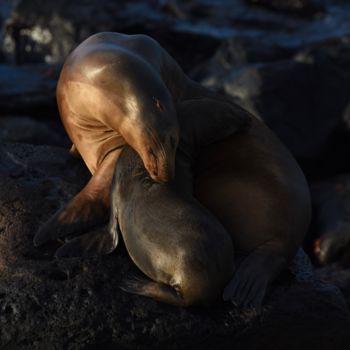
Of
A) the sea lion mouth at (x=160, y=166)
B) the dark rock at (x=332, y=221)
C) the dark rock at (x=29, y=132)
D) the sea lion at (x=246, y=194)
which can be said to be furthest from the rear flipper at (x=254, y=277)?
the dark rock at (x=29, y=132)

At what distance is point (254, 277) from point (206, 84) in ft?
25.9

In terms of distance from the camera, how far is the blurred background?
972 cm

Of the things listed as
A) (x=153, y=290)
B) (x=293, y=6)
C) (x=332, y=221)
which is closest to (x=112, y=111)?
(x=153, y=290)

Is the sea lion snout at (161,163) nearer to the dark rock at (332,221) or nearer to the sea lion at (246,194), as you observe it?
the sea lion at (246,194)

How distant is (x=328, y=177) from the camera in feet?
33.4

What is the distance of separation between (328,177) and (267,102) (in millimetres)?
1112

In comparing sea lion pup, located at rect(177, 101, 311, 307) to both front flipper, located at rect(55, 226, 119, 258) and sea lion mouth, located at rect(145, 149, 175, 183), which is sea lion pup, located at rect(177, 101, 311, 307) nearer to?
sea lion mouth, located at rect(145, 149, 175, 183)

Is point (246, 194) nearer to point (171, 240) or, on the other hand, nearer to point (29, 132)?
point (171, 240)

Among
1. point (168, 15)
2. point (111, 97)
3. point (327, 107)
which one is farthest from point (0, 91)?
point (168, 15)

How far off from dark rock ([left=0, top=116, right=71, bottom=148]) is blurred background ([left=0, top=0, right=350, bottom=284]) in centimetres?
1

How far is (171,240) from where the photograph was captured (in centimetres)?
445

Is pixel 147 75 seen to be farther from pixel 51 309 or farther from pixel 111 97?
pixel 51 309

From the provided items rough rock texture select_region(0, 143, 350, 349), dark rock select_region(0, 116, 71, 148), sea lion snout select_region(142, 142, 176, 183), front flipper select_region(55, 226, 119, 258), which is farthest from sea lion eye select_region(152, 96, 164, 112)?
dark rock select_region(0, 116, 71, 148)

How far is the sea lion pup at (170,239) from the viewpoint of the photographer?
436 centimetres
